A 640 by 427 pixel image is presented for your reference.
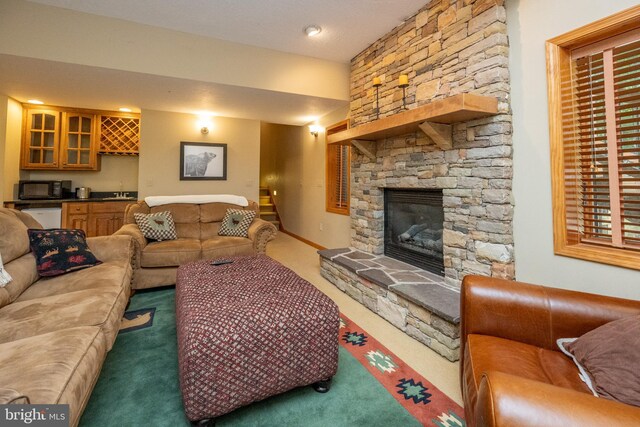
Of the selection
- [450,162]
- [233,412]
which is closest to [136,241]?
[233,412]

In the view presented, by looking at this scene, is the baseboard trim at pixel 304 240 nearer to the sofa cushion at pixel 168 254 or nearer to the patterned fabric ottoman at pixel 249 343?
the sofa cushion at pixel 168 254

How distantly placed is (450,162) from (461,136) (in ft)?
0.73

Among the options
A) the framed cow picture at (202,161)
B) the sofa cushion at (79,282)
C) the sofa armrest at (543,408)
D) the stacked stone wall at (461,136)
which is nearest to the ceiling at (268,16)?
the stacked stone wall at (461,136)

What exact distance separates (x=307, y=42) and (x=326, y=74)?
21.9 inches

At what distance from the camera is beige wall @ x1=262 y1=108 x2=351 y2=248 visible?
4.73 meters

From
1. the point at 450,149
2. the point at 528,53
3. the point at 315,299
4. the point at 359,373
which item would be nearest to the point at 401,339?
the point at 359,373

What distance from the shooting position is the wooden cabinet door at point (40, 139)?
14.0 feet

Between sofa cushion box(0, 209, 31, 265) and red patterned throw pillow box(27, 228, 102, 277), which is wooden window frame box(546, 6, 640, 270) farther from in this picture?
sofa cushion box(0, 209, 31, 265)

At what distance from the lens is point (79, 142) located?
4617mm

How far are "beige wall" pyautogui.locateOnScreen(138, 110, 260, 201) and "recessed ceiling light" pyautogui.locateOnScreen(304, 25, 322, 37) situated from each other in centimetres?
234

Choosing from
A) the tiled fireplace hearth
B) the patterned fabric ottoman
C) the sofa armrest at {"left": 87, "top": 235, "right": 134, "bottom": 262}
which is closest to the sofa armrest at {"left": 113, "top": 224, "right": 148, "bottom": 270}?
the sofa armrest at {"left": 87, "top": 235, "right": 134, "bottom": 262}

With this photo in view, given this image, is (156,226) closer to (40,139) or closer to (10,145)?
(10,145)

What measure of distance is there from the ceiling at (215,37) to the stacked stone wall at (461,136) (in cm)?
44

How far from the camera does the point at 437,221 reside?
8.98 feet
